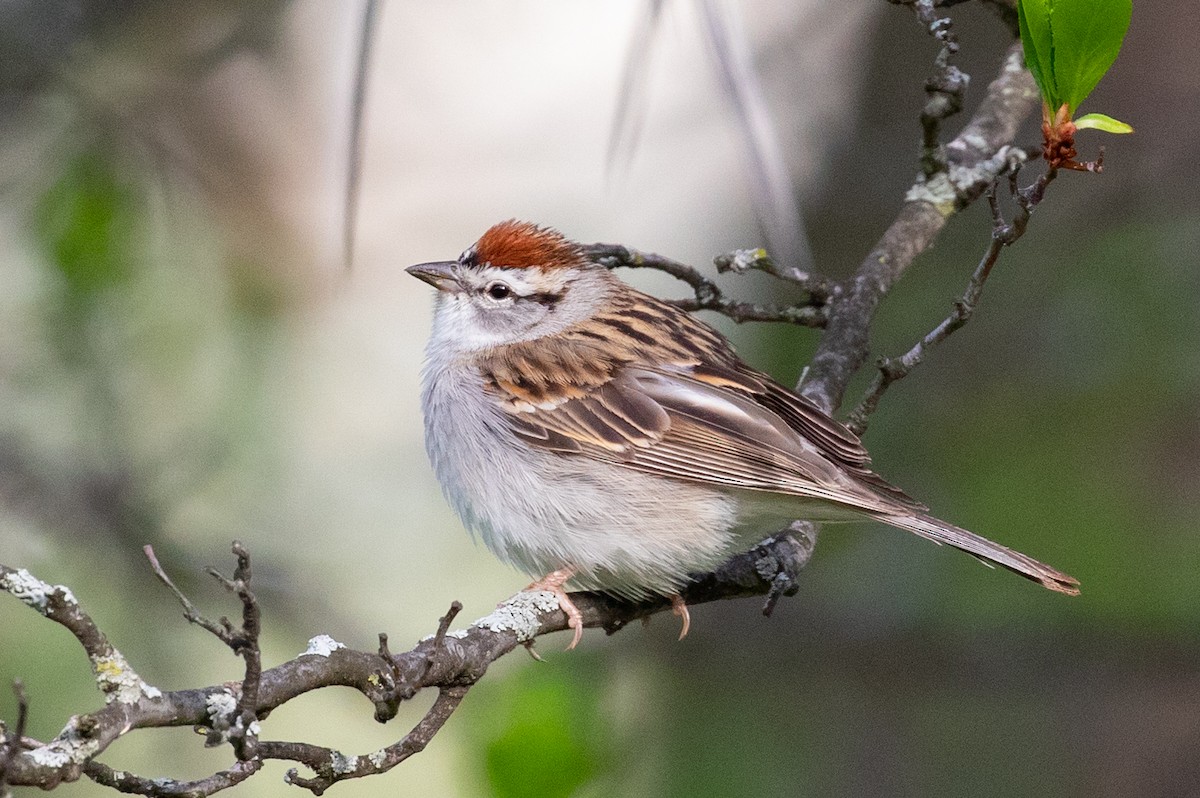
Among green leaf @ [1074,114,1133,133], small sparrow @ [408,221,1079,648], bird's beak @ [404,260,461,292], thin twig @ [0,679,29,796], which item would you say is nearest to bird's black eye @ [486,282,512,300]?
small sparrow @ [408,221,1079,648]

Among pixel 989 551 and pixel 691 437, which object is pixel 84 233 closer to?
pixel 691 437

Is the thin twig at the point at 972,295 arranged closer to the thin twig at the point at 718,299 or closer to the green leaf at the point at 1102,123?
the green leaf at the point at 1102,123

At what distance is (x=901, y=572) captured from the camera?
5.26 m

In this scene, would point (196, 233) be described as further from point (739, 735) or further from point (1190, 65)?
point (1190, 65)

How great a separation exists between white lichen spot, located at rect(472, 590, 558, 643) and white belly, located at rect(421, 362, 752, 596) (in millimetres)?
196

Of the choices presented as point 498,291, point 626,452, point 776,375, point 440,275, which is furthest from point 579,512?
point 776,375

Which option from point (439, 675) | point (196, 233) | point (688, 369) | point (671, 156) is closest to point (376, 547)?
point (196, 233)

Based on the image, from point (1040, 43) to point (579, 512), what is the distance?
1.77 metres

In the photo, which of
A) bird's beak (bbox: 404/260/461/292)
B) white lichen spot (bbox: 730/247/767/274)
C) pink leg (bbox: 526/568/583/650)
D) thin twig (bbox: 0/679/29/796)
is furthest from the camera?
bird's beak (bbox: 404/260/461/292)

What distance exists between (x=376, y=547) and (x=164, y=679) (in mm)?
2285

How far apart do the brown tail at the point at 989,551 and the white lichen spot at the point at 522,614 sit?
3.04 ft

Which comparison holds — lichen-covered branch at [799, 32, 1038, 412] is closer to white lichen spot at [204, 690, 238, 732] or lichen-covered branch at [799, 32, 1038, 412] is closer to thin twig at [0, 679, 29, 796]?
white lichen spot at [204, 690, 238, 732]

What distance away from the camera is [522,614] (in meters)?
3.06

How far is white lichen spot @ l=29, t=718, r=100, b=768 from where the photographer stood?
5.85 feet
